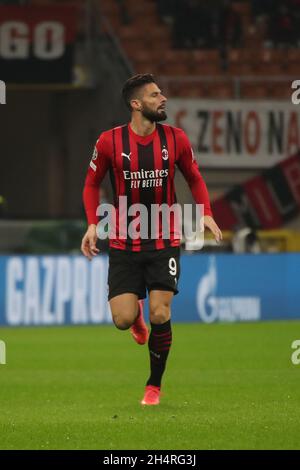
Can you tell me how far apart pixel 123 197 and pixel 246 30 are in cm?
1865

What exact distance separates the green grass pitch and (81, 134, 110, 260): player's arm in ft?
3.94

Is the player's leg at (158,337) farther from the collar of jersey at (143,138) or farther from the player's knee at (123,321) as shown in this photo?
the collar of jersey at (143,138)

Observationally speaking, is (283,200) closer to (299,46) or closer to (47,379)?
(299,46)

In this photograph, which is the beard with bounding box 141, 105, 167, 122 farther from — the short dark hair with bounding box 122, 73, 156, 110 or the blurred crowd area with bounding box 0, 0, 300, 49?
the blurred crowd area with bounding box 0, 0, 300, 49

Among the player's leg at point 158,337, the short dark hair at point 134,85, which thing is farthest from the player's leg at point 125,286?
the short dark hair at point 134,85

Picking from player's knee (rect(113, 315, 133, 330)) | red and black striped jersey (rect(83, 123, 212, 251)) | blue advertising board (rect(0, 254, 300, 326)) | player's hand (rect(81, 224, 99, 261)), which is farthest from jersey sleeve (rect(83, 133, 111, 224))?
blue advertising board (rect(0, 254, 300, 326))

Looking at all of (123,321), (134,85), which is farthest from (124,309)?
(134,85)

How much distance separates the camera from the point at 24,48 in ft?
85.2

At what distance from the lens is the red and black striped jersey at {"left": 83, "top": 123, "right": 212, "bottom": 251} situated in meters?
9.94

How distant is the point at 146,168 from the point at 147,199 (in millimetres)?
227

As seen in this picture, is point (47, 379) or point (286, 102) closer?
point (47, 379)

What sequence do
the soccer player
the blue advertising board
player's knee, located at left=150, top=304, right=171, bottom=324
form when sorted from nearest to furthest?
player's knee, located at left=150, top=304, right=171, bottom=324 < the soccer player < the blue advertising board
